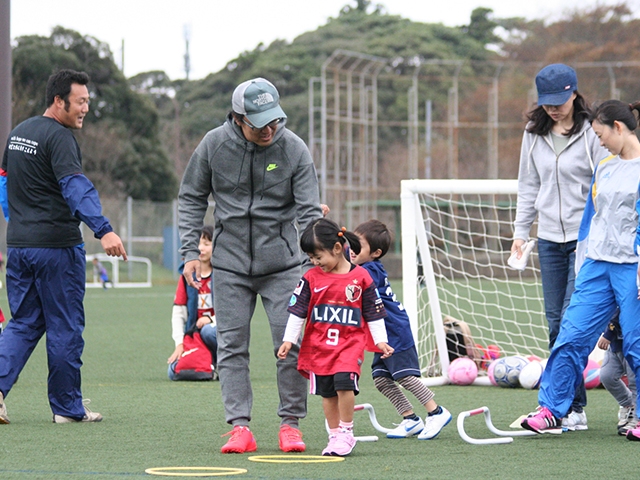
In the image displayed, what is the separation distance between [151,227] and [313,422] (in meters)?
25.0

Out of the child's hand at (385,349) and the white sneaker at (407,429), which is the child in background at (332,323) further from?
the white sneaker at (407,429)

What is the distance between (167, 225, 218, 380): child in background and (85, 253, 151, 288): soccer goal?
18.6 m

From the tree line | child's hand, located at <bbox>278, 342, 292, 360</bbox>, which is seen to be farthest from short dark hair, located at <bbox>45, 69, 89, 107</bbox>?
the tree line

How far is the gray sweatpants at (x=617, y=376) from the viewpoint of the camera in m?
5.75

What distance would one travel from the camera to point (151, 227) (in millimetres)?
30688

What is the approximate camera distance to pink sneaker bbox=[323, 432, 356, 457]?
16.0 feet

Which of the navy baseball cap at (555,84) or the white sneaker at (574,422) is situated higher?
the navy baseball cap at (555,84)

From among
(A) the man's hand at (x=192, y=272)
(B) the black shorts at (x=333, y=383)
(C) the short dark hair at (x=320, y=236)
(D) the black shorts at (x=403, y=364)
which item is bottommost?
(D) the black shorts at (x=403, y=364)

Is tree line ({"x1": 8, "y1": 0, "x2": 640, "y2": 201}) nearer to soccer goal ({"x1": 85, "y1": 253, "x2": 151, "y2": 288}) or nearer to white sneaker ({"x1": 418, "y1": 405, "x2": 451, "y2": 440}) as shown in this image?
soccer goal ({"x1": 85, "y1": 253, "x2": 151, "y2": 288})

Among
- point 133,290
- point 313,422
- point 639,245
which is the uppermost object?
point 639,245

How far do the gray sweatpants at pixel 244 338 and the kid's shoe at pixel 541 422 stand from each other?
115 cm

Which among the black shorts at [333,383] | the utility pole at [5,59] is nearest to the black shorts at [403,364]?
the black shorts at [333,383]

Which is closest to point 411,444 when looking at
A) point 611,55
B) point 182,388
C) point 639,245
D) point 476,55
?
point 639,245

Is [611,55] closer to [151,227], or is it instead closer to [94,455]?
[151,227]
